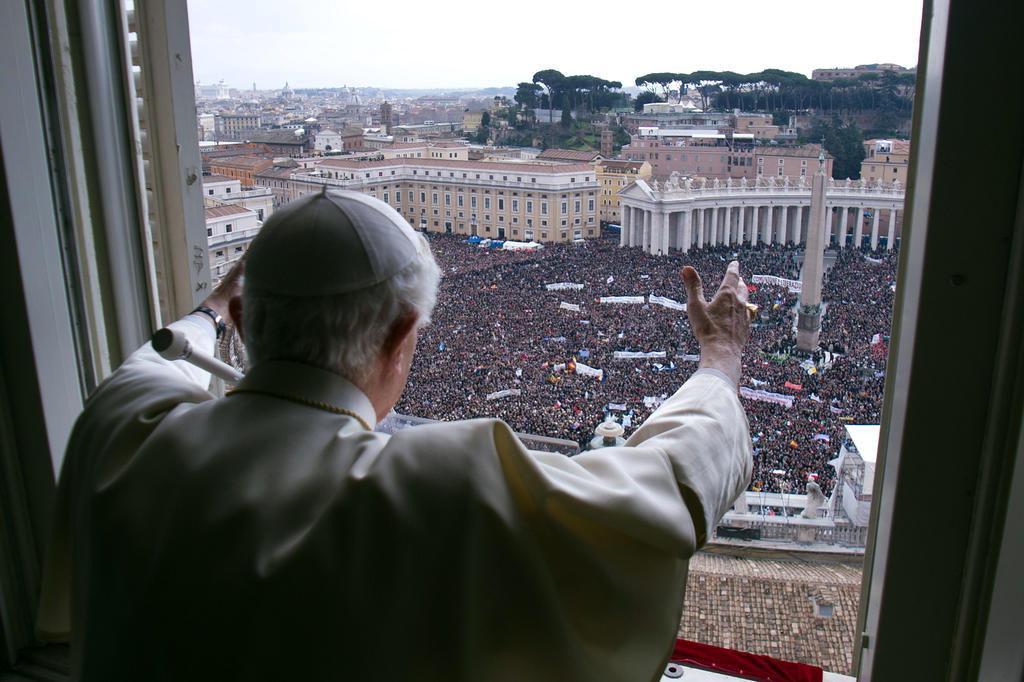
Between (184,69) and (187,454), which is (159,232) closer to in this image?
(184,69)

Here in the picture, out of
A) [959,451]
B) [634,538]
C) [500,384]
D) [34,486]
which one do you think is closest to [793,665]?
[959,451]

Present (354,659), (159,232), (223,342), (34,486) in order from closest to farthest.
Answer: (354,659), (223,342), (34,486), (159,232)

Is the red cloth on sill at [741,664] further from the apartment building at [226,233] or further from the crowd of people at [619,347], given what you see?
the apartment building at [226,233]

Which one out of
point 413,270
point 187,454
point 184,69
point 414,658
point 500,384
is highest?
point 184,69

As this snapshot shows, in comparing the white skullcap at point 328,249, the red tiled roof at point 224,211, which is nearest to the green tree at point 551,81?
the red tiled roof at point 224,211

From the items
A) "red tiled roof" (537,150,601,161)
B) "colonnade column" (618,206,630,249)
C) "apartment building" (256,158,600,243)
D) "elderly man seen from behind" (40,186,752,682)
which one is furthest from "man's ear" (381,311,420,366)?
"colonnade column" (618,206,630,249)

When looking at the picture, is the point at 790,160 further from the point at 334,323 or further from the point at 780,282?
the point at 334,323

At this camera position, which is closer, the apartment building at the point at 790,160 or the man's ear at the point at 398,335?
the man's ear at the point at 398,335
